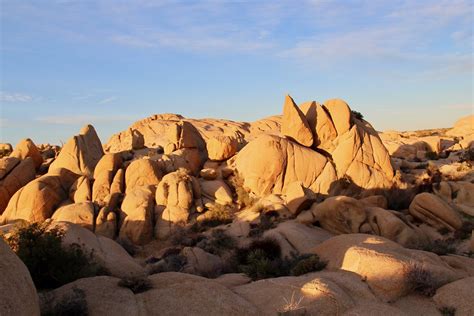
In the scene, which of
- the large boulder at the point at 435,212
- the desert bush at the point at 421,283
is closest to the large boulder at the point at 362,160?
the large boulder at the point at 435,212

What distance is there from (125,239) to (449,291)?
66.0ft

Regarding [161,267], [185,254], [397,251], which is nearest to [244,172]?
[185,254]

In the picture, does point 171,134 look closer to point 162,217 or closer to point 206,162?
point 206,162

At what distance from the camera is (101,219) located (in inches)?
1077

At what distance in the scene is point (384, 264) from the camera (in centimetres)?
1194

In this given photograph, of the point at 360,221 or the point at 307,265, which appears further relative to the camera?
the point at 360,221

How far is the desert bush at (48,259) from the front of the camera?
10.8 metres

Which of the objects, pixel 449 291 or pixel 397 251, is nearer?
pixel 449 291

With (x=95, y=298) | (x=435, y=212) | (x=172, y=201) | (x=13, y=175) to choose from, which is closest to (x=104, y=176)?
(x=172, y=201)

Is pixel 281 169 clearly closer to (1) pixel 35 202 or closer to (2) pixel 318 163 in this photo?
(2) pixel 318 163

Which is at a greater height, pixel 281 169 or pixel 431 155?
pixel 281 169

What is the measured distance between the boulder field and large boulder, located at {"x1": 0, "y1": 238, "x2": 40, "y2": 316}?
0.03 m

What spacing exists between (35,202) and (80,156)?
7832 mm

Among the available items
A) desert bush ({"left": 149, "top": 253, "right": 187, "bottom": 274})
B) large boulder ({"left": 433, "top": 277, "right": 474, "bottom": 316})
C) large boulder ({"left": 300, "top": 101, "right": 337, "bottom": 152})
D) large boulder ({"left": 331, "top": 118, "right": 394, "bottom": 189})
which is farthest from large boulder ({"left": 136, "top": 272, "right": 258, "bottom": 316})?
large boulder ({"left": 300, "top": 101, "right": 337, "bottom": 152})
